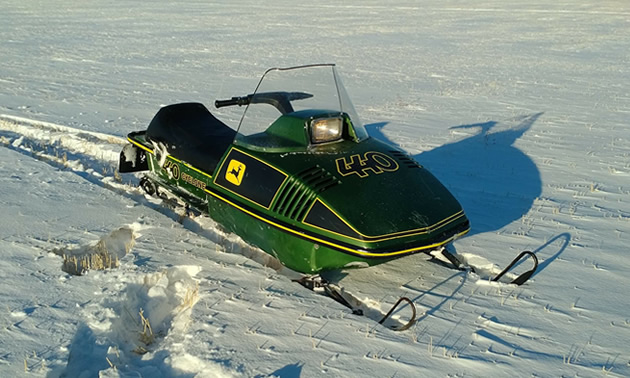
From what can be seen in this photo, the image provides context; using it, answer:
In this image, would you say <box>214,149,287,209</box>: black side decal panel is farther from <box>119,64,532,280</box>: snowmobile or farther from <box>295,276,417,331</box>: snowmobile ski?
<box>295,276,417,331</box>: snowmobile ski

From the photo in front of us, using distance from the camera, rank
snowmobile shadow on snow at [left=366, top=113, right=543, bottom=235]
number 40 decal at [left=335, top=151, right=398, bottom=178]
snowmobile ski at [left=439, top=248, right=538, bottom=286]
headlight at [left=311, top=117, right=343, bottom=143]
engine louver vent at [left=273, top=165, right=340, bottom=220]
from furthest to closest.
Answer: snowmobile shadow on snow at [left=366, top=113, right=543, bottom=235] < headlight at [left=311, top=117, right=343, bottom=143] < snowmobile ski at [left=439, top=248, right=538, bottom=286] < number 40 decal at [left=335, top=151, right=398, bottom=178] < engine louver vent at [left=273, top=165, right=340, bottom=220]

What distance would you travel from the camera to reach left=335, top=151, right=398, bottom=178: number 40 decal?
484 centimetres

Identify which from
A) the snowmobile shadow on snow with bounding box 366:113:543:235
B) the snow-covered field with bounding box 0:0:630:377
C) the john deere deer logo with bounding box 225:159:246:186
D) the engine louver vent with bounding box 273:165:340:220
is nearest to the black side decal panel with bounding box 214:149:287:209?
the john deere deer logo with bounding box 225:159:246:186

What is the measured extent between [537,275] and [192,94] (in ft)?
32.5

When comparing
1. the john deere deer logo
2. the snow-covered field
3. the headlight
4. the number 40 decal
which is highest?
the headlight

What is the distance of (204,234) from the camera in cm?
616

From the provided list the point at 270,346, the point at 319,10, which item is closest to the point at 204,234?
the point at 270,346

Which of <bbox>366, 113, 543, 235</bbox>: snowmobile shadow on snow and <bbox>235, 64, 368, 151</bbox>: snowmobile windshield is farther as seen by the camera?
<bbox>366, 113, 543, 235</bbox>: snowmobile shadow on snow

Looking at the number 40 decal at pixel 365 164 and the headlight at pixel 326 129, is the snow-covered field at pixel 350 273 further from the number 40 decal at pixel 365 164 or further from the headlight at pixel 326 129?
the headlight at pixel 326 129

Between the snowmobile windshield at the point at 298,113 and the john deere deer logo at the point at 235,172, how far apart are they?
0.64 ft

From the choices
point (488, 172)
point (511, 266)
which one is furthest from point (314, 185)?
point (488, 172)

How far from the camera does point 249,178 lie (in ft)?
16.8

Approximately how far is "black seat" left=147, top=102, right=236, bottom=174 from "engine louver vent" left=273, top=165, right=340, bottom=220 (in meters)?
1.29

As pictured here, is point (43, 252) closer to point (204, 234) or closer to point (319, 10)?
point (204, 234)
